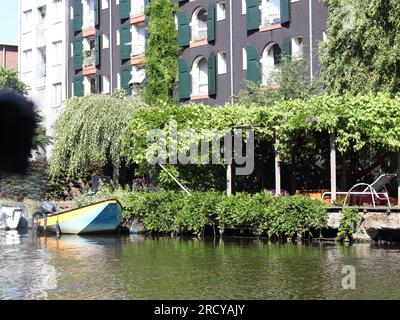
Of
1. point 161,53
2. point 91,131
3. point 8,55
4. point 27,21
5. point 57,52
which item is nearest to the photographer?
point 91,131

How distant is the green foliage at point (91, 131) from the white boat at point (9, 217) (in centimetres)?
319

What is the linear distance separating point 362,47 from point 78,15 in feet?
97.5

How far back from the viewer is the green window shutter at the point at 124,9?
5078 cm

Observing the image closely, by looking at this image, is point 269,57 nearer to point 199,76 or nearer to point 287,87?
point 199,76

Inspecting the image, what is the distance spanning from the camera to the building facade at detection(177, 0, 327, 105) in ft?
130

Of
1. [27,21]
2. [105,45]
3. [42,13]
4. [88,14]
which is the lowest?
[105,45]

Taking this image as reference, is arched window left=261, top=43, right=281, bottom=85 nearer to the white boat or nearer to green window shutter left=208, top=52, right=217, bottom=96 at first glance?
green window shutter left=208, top=52, right=217, bottom=96

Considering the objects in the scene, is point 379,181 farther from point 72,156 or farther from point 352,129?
point 72,156

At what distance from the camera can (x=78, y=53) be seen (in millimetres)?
55406

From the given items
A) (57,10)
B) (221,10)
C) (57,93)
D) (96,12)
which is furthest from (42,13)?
(221,10)

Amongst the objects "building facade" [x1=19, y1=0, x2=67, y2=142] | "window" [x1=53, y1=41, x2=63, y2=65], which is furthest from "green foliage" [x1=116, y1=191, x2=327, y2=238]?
"window" [x1=53, y1=41, x2=63, y2=65]
